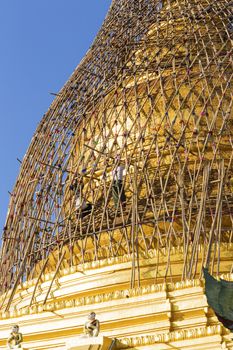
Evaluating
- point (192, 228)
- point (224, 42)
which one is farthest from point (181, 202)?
point (224, 42)

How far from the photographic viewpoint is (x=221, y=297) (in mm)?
13539

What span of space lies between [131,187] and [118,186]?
1.16 ft

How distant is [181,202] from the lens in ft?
64.5

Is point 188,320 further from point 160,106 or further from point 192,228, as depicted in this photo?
point 160,106

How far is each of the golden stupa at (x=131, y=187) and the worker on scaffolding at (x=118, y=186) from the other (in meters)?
0.05

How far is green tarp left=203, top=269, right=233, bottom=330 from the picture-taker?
13.4 metres

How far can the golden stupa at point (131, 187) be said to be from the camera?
57.1 feet

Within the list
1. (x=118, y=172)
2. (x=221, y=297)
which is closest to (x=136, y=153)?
(x=118, y=172)

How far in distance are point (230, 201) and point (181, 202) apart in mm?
1721

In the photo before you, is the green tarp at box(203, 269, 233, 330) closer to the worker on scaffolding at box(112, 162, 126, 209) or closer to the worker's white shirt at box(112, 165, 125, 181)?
the worker on scaffolding at box(112, 162, 126, 209)

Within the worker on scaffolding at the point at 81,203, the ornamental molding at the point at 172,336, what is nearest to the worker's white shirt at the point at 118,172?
Answer: the worker on scaffolding at the point at 81,203

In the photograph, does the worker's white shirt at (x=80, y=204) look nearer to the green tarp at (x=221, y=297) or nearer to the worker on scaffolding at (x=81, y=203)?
the worker on scaffolding at (x=81, y=203)

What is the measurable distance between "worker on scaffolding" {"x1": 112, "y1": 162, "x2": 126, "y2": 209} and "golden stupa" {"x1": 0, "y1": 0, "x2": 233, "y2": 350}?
0.18ft

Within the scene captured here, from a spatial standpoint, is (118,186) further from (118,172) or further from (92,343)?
(92,343)
